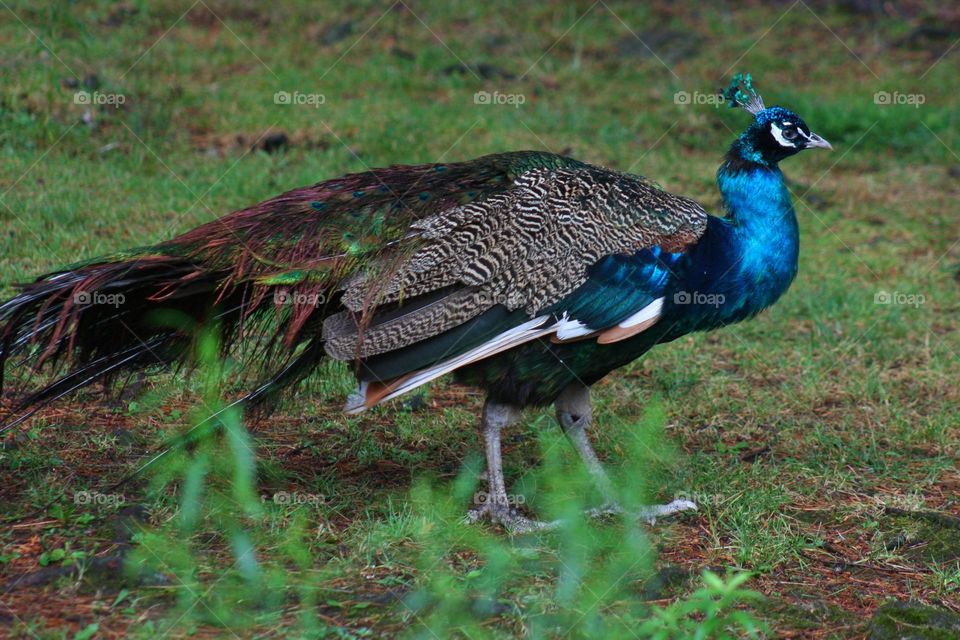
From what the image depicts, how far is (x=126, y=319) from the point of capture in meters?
4.28

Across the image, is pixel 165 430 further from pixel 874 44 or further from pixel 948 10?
pixel 948 10

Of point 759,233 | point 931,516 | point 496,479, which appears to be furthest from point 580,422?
point 931,516

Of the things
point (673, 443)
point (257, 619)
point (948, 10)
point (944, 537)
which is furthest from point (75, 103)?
point (948, 10)

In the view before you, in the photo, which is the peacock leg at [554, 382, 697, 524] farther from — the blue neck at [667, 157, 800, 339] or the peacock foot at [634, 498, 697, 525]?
the blue neck at [667, 157, 800, 339]

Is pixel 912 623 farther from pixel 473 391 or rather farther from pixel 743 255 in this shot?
pixel 473 391

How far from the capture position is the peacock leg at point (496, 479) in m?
4.44

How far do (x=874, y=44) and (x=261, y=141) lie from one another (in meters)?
6.46

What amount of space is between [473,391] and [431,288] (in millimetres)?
1618

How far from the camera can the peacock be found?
4.24m

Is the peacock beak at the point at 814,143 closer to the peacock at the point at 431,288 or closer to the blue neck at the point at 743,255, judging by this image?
the blue neck at the point at 743,255

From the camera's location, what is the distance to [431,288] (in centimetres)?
428

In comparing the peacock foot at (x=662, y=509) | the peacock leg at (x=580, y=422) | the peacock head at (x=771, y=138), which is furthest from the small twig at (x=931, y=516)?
the peacock head at (x=771, y=138)

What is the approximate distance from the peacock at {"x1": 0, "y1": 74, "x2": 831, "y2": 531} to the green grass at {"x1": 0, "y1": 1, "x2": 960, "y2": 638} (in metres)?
0.39

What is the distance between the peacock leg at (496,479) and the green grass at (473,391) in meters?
0.17
